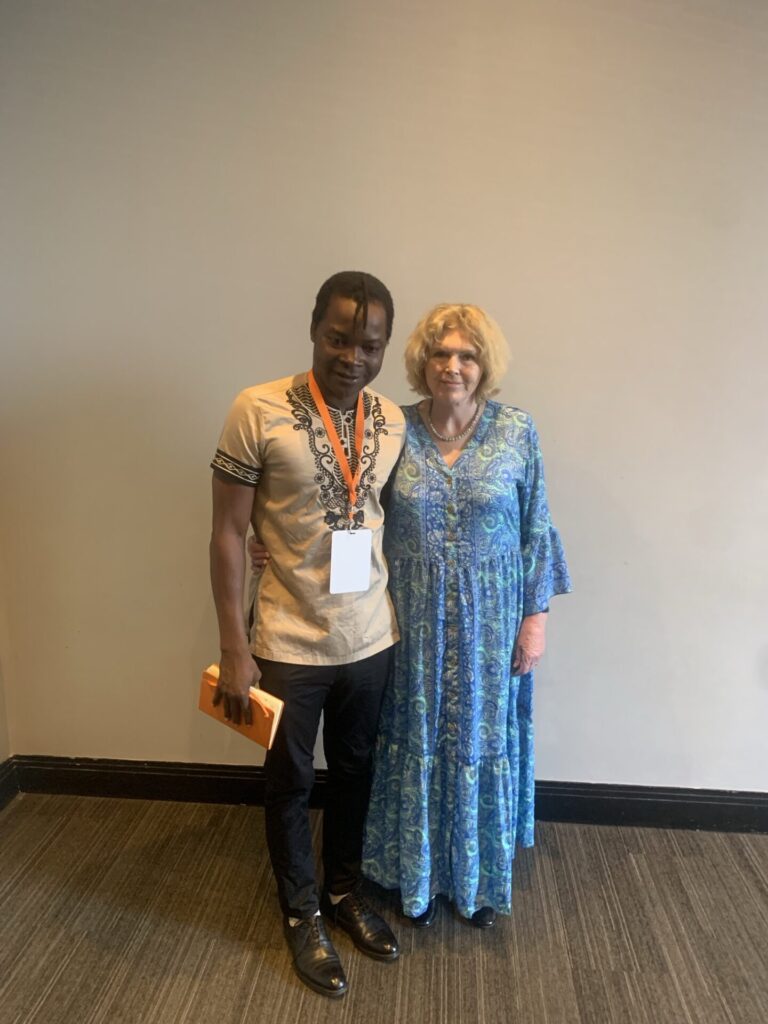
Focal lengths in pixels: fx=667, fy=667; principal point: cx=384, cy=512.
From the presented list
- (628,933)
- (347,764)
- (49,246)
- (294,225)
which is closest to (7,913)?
(347,764)

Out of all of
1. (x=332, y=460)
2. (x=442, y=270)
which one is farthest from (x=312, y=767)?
(x=442, y=270)

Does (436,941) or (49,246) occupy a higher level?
(49,246)

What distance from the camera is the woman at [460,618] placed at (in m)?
1.54

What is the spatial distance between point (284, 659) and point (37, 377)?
1204mm

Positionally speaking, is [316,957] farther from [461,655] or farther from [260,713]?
[461,655]

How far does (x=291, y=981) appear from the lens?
1.59 m

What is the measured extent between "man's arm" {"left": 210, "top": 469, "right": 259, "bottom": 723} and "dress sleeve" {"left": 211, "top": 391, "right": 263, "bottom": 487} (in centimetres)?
4

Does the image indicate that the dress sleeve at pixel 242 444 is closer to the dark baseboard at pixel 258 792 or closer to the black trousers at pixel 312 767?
the black trousers at pixel 312 767

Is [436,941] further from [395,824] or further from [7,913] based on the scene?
[7,913]

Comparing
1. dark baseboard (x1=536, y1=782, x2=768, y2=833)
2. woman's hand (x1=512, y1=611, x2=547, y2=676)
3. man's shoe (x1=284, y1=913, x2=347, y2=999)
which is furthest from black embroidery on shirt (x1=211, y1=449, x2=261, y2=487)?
dark baseboard (x1=536, y1=782, x2=768, y2=833)

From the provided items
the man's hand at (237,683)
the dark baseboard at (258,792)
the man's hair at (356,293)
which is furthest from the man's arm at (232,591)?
the dark baseboard at (258,792)

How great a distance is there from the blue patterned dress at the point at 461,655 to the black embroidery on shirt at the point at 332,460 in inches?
4.3

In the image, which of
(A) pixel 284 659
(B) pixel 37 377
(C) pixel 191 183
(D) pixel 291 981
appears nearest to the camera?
(A) pixel 284 659

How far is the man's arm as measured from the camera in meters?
1.42
